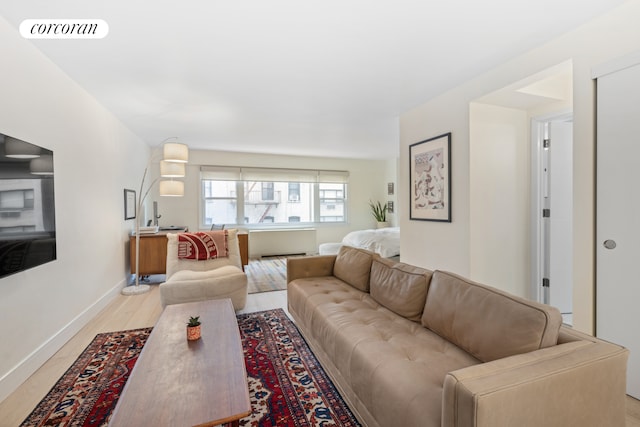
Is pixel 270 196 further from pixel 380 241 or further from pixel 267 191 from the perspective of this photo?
pixel 380 241

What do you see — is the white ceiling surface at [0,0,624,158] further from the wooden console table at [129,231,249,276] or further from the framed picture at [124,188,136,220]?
the wooden console table at [129,231,249,276]

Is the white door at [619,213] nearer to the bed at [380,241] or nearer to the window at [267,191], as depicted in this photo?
the bed at [380,241]

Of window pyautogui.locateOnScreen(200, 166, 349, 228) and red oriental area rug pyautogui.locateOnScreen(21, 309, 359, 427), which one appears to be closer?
red oriental area rug pyautogui.locateOnScreen(21, 309, 359, 427)

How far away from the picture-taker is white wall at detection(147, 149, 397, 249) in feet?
19.9

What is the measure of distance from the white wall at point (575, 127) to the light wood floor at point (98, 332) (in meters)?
0.90

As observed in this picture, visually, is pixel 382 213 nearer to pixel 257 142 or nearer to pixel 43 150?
pixel 257 142

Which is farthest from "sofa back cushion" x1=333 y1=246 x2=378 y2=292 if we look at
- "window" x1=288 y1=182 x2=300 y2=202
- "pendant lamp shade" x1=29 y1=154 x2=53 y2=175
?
"window" x1=288 y1=182 x2=300 y2=202

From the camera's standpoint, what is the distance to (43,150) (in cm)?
206

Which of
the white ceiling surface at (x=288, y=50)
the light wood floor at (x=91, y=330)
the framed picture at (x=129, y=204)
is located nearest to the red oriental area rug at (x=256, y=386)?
the light wood floor at (x=91, y=330)

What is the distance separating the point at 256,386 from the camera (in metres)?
1.85

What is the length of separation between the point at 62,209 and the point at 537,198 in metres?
4.47

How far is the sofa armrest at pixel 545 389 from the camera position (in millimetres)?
877

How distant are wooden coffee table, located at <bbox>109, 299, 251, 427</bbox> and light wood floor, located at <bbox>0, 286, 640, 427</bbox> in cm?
83

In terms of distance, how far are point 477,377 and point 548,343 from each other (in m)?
0.50
